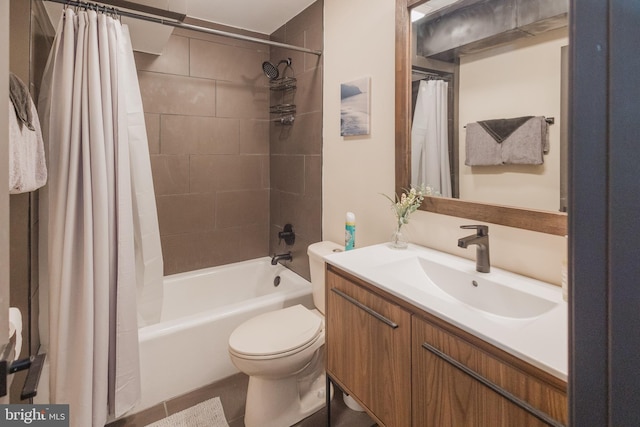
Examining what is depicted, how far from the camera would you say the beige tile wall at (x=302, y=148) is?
7.79ft

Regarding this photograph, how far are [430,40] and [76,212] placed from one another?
5.84 ft

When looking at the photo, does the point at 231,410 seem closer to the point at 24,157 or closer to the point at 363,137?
the point at 24,157

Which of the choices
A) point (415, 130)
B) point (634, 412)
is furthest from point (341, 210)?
point (634, 412)

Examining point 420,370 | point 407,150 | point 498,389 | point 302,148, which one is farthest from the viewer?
point 302,148

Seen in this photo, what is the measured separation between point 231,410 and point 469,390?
1405mm

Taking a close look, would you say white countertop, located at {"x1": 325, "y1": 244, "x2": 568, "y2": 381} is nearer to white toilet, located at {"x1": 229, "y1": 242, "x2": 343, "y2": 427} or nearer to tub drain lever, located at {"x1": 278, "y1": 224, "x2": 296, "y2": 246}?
white toilet, located at {"x1": 229, "y1": 242, "x2": 343, "y2": 427}

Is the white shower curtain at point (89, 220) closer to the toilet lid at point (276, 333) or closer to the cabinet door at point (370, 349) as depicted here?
the toilet lid at point (276, 333)

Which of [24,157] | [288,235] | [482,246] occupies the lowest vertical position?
[288,235]

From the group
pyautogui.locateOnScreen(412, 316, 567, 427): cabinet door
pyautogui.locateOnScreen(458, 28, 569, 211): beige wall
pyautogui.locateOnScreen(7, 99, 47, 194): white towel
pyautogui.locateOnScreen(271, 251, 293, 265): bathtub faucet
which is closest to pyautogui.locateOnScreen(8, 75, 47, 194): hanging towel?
pyautogui.locateOnScreen(7, 99, 47, 194): white towel

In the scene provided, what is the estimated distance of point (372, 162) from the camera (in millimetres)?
1931

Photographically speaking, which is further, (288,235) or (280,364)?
(288,235)

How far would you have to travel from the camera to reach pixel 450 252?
5.08 feet

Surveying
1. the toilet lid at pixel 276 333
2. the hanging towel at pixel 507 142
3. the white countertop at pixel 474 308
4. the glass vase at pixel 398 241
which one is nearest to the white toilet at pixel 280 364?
the toilet lid at pixel 276 333

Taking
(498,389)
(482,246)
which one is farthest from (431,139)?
(498,389)
